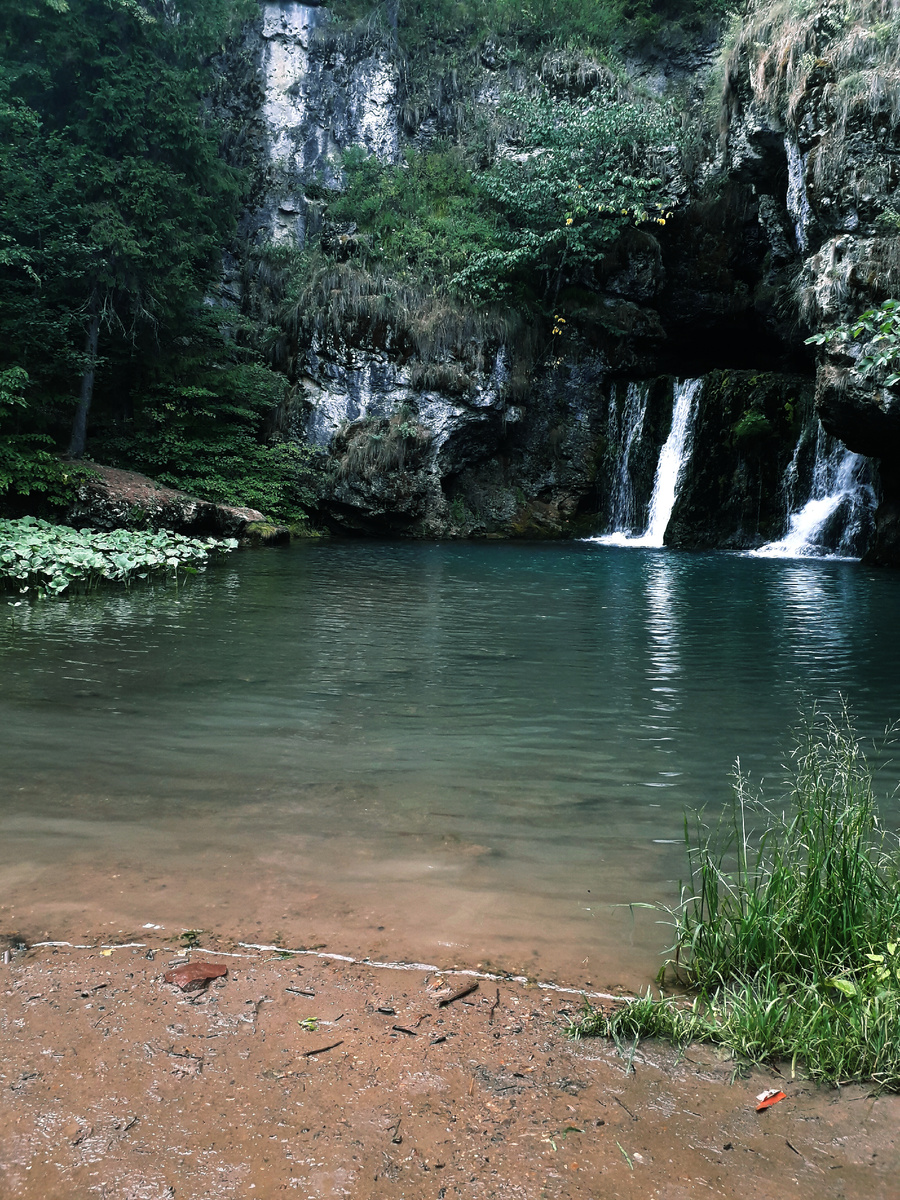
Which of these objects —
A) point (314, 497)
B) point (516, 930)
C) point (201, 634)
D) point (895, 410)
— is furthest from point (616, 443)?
point (516, 930)

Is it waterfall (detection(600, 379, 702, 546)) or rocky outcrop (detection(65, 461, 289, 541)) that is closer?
rocky outcrop (detection(65, 461, 289, 541))

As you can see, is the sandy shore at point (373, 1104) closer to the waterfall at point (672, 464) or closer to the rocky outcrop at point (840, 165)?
the rocky outcrop at point (840, 165)

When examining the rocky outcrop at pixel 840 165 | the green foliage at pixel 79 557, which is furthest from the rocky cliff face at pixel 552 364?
the green foliage at pixel 79 557

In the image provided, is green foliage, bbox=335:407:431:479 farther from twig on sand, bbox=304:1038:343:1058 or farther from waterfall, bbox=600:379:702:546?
twig on sand, bbox=304:1038:343:1058

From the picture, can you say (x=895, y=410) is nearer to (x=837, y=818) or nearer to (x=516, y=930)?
(x=837, y=818)

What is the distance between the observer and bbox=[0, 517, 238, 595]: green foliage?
9180 millimetres

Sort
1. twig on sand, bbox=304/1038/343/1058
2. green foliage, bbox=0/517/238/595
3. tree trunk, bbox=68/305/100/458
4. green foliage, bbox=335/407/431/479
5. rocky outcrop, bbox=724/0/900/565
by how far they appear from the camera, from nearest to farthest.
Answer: twig on sand, bbox=304/1038/343/1058, green foliage, bbox=0/517/238/595, rocky outcrop, bbox=724/0/900/565, tree trunk, bbox=68/305/100/458, green foliage, bbox=335/407/431/479

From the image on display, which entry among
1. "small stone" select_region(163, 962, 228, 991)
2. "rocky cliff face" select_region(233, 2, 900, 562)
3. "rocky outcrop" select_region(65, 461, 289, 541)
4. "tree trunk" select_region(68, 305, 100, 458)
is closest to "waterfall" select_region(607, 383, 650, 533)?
"rocky cliff face" select_region(233, 2, 900, 562)

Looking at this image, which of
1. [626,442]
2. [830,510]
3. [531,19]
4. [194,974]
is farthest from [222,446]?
[194,974]

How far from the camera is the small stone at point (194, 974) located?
2.16 metres

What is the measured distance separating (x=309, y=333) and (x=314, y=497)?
4.15m

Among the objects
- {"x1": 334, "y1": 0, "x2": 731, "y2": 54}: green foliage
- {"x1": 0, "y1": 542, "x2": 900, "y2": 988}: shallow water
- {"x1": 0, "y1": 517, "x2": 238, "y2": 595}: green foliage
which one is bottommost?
{"x1": 0, "y1": 542, "x2": 900, "y2": 988}: shallow water

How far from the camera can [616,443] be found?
67.9 ft

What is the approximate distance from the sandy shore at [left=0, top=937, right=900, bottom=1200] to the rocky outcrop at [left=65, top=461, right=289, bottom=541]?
1254 cm
